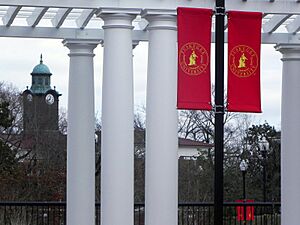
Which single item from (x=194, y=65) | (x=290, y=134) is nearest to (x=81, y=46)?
(x=290, y=134)

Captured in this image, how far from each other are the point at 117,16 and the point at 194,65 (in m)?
2.96

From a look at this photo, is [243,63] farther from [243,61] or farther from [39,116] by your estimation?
[39,116]

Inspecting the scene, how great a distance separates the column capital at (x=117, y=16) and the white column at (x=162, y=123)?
1.22 feet

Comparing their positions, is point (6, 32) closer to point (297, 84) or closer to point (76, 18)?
point (76, 18)

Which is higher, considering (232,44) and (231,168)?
(232,44)

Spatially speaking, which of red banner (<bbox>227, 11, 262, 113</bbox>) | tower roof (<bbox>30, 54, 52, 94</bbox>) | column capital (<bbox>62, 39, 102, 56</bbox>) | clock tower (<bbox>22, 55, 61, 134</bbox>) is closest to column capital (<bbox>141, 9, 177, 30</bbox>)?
red banner (<bbox>227, 11, 262, 113</bbox>)

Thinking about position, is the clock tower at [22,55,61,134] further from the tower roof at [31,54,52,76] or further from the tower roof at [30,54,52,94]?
the tower roof at [31,54,52,76]

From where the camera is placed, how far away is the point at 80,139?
88.4ft

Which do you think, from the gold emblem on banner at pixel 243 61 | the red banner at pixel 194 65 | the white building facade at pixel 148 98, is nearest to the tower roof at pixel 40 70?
the white building facade at pixel 148 98

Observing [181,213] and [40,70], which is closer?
[181,213]

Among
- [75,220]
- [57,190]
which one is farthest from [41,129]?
[75,220]

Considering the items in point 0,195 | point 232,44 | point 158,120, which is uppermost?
point 232,44

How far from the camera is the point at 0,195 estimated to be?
54.5 meters

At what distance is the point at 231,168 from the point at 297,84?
34.1 m
